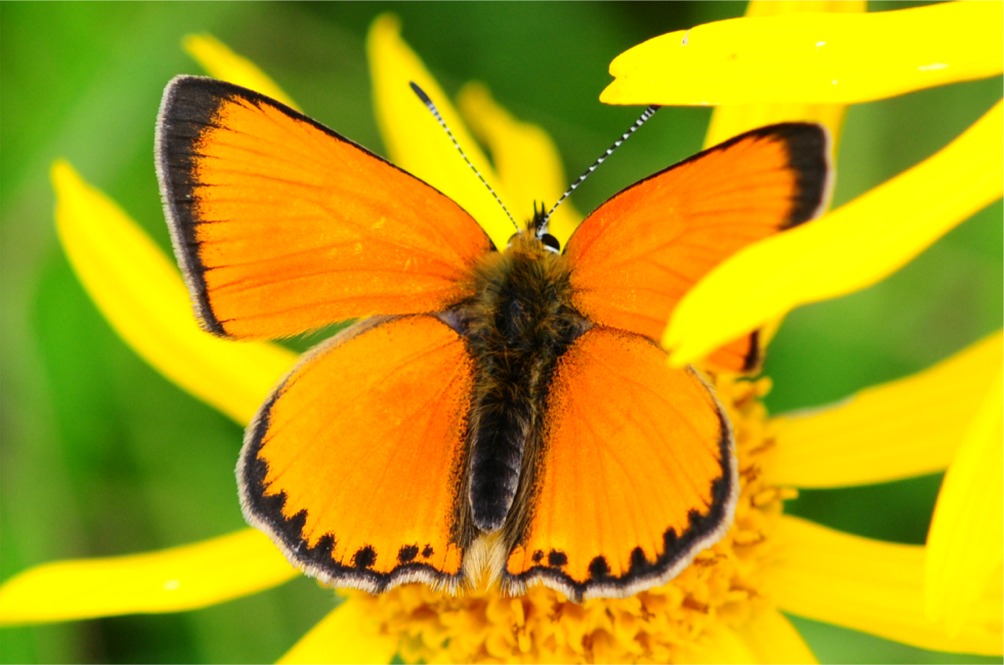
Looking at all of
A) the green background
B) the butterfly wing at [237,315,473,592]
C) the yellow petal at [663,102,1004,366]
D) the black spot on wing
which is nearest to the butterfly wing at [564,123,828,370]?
the yellow petal at [663,102,1004,366]

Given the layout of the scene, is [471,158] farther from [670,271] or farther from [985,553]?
[985,553]

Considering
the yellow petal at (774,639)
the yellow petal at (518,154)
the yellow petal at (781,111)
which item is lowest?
the yellow petal at (774,639)

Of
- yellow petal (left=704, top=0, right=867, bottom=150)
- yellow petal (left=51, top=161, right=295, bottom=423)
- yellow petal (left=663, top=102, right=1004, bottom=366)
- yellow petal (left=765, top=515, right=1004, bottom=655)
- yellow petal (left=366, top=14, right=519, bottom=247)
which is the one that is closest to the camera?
yellow petal (left=663, top=102, right=1004, bottom=366)

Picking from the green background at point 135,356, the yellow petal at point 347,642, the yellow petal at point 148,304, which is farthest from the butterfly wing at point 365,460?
the green background at point 135,356

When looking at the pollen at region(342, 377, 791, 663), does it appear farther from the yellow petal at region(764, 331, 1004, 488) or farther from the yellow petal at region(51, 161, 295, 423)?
the yellow petal at region(51, 161, 295, 423)

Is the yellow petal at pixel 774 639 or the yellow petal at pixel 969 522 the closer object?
the yellow petal at pixel 969 522

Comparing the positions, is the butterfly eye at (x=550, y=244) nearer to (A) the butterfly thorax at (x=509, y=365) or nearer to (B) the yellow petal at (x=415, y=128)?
(A) the butterfly thorax at (x=509, y=365)

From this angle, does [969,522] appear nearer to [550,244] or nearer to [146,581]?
[550,244]

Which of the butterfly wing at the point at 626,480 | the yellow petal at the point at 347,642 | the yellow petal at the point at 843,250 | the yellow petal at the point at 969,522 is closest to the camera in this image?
the yellow petal at the point at 843,250
